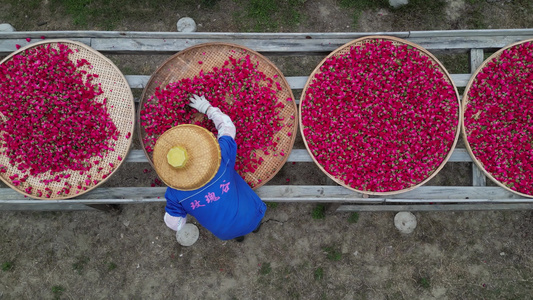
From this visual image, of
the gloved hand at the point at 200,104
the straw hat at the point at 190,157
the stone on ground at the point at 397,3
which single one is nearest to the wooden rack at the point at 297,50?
the gloved hand at the point at 200,104

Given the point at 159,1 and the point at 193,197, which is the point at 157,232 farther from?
the point at 159,1

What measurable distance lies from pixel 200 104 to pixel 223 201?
975 millimetres

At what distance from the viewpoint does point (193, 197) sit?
2.52m

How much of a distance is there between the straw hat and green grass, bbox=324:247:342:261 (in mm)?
2562

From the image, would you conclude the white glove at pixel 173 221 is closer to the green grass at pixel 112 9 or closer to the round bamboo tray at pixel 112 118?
the round bamboo tray at pixel 112 118

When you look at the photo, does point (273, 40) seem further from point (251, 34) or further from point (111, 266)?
point (111, 266)

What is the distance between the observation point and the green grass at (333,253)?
4.24 m

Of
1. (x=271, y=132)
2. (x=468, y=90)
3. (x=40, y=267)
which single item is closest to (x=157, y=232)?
(x=40, y=267)

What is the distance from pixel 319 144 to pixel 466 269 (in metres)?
2.95

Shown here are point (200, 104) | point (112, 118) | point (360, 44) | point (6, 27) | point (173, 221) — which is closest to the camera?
point (173, 221)

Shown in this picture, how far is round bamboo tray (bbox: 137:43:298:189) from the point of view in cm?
316

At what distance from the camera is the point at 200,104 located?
2986 mm

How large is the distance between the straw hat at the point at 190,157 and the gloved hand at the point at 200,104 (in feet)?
2.16

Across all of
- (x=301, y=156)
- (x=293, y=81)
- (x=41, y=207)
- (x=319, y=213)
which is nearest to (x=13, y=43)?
(x=41, y=207)
